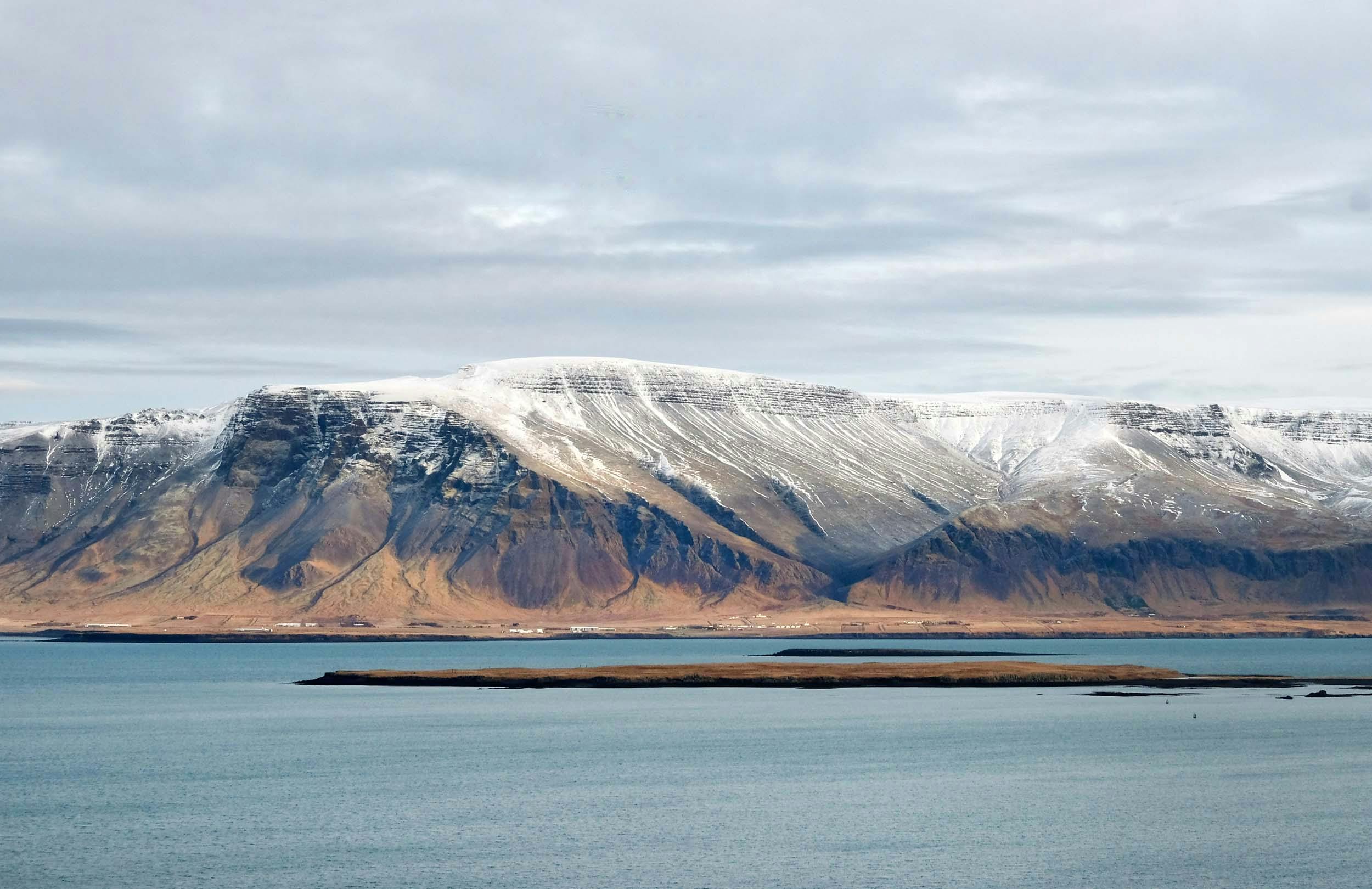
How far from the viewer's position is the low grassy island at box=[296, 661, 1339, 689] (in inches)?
7023

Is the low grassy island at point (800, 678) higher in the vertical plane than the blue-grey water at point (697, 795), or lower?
lower

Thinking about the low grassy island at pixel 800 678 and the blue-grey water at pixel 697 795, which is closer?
the blue-grey water at pixel 697 795

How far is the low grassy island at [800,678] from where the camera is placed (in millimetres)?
178375

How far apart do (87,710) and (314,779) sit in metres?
65.3

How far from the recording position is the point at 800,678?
186 metres

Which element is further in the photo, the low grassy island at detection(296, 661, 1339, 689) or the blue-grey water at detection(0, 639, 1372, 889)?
the low grassy island at detection(296, 661, 1339, 689)

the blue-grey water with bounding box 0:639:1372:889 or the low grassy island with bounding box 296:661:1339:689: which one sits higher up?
the blue-grey water with bounding box 0:639:1372:889

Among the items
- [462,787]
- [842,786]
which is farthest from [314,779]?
[842,786]

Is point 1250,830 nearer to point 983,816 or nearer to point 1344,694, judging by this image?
point 983,816

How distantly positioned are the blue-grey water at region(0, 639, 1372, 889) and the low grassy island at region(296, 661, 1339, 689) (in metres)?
21.9

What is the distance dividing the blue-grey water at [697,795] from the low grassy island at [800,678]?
71.8 ft

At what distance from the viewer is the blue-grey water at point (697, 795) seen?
75250 millimetres

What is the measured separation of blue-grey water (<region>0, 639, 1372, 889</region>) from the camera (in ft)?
247

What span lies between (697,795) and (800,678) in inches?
3524
